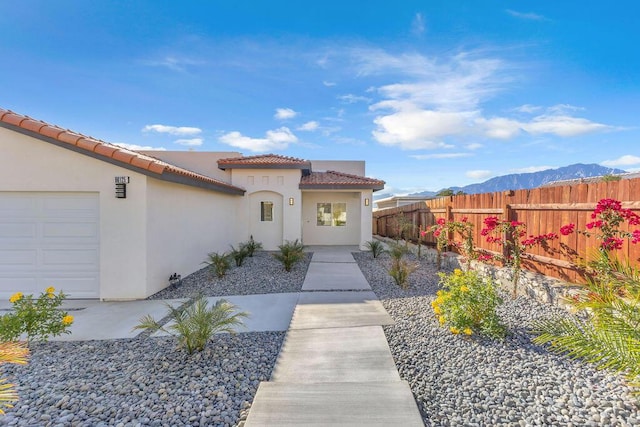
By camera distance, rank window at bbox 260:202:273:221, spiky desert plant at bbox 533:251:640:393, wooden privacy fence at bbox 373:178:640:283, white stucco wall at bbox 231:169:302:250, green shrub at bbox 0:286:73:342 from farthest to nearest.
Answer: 1. window at bbox 260:202:273:221
2. white stucco wall at bbox 231:169:302:250
3. wooden privacy fence at bbox 373:178:640:283
4. green shrub at bbox 0:286:73:342
5. spiky desert plant at bbox 533:251:640:393

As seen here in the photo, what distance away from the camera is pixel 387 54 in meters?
11.1

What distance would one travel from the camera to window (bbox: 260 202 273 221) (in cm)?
1397

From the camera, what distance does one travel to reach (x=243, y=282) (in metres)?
8.04

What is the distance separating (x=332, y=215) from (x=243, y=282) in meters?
9.10

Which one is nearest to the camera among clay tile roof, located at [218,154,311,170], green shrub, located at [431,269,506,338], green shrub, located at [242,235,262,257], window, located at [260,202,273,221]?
green shrub, located at [431,269,506,338]

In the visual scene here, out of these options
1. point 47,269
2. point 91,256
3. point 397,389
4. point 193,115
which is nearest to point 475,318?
point 397,389

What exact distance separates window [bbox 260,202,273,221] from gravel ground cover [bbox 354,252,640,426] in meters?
10.1

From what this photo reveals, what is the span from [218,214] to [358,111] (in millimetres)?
9706

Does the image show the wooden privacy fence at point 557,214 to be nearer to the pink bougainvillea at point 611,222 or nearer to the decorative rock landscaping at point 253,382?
the pink bougainvillea at point 611,222

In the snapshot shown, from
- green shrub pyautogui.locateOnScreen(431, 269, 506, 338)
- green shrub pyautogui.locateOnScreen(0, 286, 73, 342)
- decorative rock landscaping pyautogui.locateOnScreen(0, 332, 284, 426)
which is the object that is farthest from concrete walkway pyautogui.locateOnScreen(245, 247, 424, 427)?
green shrub pyautogui.locateOnScreen(0, 286, 73, 342)

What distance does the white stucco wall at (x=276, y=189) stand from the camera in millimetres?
13742

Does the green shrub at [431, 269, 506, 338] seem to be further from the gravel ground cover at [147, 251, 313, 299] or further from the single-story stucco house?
the single-story stucco house

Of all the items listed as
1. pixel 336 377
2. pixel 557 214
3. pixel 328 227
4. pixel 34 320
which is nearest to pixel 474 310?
pixel 336 377

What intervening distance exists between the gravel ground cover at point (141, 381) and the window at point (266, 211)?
9578 millimetres
